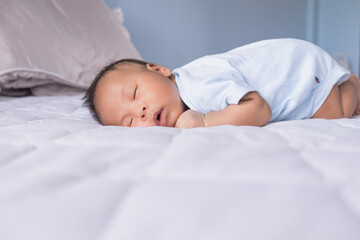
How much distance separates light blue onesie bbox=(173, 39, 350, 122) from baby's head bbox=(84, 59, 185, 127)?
1.7 inches

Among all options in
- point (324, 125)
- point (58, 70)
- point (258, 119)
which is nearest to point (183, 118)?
point (258, 119)

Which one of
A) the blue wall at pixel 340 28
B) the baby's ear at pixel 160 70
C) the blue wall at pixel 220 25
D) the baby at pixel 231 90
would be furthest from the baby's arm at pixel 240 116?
the blue wall at pixel 340 28

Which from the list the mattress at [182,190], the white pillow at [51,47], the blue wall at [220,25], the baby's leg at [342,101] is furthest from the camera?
the blue wall at [220,25]

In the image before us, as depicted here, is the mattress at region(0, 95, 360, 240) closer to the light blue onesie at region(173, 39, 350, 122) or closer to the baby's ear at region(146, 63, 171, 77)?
the light blue onesie at region(173, 39, 350, 122)

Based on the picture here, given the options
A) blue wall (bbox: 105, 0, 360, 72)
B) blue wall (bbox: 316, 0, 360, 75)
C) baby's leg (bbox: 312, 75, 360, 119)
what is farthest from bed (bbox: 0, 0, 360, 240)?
blue wall (bbox: 316, 0, 360, 75)

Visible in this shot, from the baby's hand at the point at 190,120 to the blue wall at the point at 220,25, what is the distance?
1898 millimetres

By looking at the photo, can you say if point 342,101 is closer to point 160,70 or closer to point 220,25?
point 160,70

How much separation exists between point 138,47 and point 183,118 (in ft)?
6.32

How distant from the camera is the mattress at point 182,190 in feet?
1.01

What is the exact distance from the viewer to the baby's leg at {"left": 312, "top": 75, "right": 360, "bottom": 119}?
3.22ft

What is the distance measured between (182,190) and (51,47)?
1.30 metres

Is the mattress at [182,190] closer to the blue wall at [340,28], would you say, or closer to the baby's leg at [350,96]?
the baby's leg at [350,96]

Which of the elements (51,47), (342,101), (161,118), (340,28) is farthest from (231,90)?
(340,28)

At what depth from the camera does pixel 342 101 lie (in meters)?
1.04
